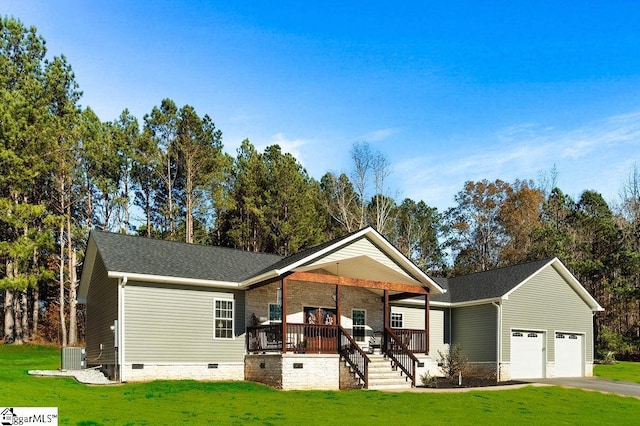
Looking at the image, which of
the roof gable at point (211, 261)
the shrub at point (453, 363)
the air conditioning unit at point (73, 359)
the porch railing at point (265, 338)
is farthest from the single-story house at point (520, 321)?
the air conditioning unit at point (73, 359)

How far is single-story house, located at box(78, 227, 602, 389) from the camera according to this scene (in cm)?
1872

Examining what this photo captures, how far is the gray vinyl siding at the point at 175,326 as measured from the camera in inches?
730

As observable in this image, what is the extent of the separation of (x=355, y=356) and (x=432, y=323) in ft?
27.2

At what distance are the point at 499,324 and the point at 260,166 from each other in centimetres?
2350

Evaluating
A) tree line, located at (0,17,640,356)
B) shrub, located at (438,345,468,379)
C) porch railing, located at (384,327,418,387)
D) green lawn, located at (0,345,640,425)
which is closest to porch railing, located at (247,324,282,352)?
green lawn, located at (0,345,640,425)

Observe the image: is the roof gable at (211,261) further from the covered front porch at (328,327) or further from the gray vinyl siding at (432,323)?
the gray vinyl siding at (432,323)

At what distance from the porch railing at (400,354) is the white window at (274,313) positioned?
4.00 m

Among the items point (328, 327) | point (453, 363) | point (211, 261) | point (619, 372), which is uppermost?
point (211, 261)

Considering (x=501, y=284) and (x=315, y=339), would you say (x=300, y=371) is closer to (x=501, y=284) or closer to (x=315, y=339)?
(x=315, y=339)

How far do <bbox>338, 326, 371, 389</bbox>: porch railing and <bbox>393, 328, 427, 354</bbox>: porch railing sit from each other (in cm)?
258

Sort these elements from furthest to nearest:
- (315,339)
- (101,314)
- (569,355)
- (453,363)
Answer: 1. (569,355)
2. (453,363)
3. (101,314)
4. (315,339)

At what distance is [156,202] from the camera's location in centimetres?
4244

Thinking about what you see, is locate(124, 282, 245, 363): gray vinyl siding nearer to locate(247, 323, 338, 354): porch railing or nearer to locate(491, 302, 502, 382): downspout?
locate(247, 323, 338, 354): porch railing

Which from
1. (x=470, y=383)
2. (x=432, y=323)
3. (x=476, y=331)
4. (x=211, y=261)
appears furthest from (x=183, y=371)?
(x=476, y=331)
